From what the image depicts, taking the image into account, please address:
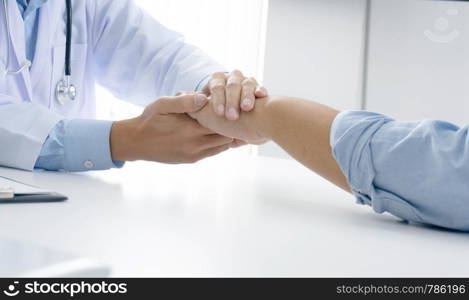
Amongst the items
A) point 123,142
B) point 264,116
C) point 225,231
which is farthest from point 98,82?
point 225,231

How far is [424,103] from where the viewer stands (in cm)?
258

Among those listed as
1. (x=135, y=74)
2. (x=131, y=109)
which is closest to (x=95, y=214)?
(x=135, y=74)

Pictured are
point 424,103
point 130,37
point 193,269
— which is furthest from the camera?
point 424,103

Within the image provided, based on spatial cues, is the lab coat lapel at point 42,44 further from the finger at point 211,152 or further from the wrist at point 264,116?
Answer: the wrist at point 264,116

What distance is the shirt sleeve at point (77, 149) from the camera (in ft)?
3.99

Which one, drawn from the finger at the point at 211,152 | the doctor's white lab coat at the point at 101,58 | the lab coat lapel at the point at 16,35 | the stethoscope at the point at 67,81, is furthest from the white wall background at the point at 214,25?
the finger at the point at 211,152

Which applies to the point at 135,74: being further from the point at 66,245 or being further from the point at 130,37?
the point at 66,245

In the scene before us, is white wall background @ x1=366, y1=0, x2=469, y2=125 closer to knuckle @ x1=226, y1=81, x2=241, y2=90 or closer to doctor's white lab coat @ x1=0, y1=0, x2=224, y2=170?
doctor's white lab coat @ x1=0, y1=0, x2=224, y2=170

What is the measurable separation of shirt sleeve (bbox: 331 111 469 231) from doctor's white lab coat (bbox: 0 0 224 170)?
714 millimetres

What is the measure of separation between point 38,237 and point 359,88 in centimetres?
213

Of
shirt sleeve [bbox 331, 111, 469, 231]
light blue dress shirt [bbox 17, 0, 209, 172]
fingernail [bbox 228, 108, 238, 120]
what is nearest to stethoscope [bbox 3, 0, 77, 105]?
light blue dress shirt [bbox 17, 0, 209, 172]

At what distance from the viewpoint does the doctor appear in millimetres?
1224

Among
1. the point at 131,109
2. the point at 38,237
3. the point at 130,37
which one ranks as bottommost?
the point at 131,109

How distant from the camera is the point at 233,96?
3.93ft
